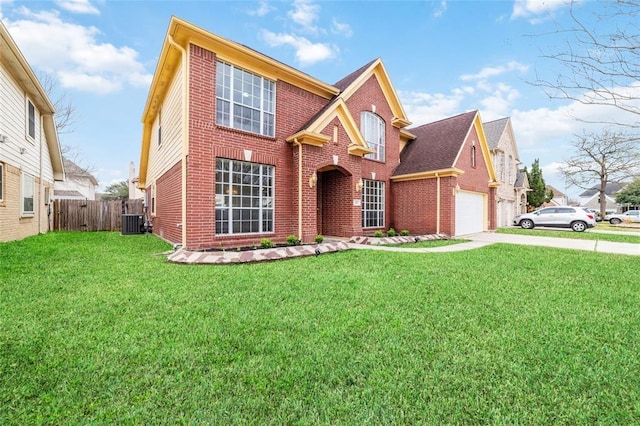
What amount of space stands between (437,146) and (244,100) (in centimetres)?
1005

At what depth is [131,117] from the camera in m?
16.4

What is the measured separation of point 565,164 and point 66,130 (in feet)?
153

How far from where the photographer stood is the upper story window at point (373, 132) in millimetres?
13062

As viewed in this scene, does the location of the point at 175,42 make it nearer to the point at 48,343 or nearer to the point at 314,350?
the point at 48,343

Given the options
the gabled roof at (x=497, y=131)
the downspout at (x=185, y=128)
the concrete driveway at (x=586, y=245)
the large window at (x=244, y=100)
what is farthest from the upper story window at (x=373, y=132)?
the gabled roof at (x=497, y=131)

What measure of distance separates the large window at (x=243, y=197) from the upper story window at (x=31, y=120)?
28.9ft

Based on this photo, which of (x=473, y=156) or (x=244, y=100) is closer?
(x=244, y=100)

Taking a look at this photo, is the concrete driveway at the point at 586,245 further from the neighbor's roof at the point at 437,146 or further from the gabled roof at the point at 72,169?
the gabled roof at the point at 72,169

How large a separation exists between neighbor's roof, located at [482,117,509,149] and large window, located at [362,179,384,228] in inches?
604

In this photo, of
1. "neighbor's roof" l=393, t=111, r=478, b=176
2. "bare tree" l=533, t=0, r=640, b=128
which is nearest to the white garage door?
"neighbor's roof" l=393, t=111, r=478, b=176

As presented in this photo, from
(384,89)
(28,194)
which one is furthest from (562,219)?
(28,194)

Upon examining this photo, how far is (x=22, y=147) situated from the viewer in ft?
33.3

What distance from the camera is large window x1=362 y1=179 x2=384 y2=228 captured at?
13.0 meters

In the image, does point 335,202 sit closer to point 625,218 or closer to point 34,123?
point 34,123
